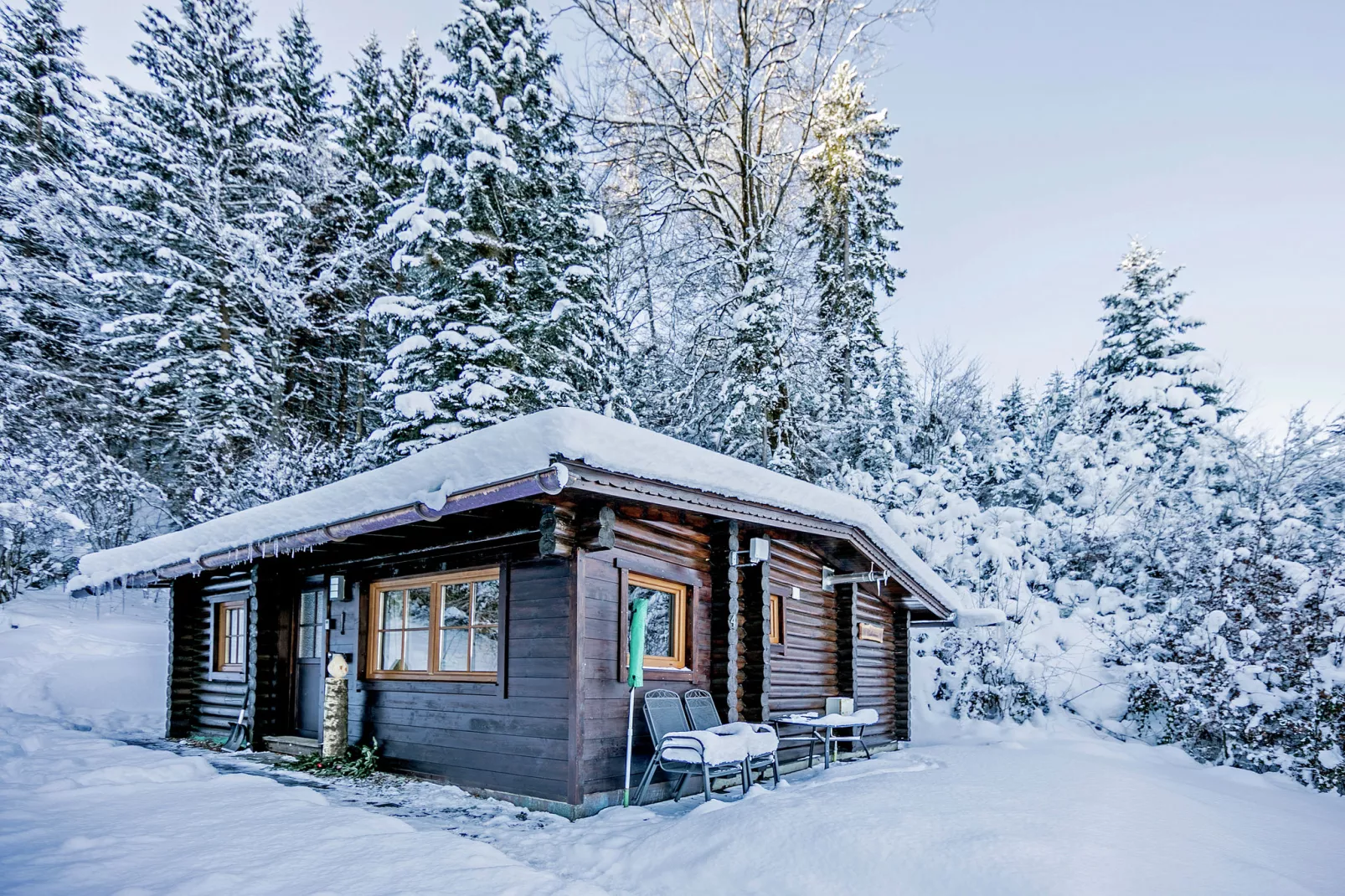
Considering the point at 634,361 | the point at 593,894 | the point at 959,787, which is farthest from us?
the point at 634,361

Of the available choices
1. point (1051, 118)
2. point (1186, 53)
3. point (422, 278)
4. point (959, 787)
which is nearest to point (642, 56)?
point (422, 278)

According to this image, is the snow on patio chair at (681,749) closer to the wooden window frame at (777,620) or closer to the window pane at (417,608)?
the wooden window frame at (777,620)

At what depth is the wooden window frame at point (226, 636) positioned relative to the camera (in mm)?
10148

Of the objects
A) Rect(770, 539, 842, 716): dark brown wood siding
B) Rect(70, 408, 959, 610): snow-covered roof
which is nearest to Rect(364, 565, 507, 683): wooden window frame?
Rect(70, 408, 959, 610): snow-covered roof

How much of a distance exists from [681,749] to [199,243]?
14.5m

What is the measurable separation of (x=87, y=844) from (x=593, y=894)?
303cm

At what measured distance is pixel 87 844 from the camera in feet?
15.2

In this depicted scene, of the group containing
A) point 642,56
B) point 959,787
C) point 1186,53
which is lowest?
point 959,787

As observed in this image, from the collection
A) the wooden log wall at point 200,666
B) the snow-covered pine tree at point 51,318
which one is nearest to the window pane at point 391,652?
the wooden log wall at point 200,666

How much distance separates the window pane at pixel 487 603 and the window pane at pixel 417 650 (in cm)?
78

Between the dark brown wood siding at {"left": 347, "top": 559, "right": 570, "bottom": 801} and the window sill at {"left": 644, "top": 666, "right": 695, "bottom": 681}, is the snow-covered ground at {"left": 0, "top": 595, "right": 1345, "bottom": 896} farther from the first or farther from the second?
the window sill at {"left": 644, "top": 666, "right": 695, "bottom": 681}

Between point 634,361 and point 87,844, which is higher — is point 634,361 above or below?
above

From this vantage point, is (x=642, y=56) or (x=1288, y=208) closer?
(x=1288, y=208)

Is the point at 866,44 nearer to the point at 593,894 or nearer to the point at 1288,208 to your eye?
the point at 1288,208
